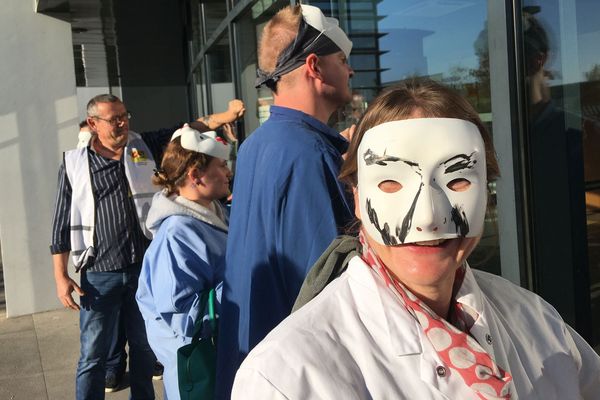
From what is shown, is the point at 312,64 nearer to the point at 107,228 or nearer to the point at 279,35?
the point at 279,35

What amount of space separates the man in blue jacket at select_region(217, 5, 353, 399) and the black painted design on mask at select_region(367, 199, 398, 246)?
528 mm

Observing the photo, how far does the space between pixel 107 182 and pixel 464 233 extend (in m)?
3.26

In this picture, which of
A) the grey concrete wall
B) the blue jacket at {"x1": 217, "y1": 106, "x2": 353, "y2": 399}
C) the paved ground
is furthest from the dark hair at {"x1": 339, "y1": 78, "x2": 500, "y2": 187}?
the grey concrete wall

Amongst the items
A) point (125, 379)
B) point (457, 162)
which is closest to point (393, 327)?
point (457, 162)

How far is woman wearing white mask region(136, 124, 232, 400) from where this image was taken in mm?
2826

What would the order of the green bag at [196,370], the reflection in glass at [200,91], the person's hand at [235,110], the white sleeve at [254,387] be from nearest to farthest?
the white sleeve at [254,387] → the green bag at [196,370] → the person's hand at [235,110] → the reflection in glass at [200,91]

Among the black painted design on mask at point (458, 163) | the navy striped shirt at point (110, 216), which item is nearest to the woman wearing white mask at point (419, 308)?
the black painted design on mask at point (458, 163)

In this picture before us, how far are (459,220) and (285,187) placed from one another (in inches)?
29.4

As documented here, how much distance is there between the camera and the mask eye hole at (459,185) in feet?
4.18

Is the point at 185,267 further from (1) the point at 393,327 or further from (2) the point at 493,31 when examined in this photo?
(1) the point at 393,327

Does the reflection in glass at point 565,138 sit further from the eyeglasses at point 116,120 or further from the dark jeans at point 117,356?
the dark jeans at point 117,356

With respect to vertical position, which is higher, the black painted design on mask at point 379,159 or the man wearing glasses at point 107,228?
the black painted design on mask at point 379,159

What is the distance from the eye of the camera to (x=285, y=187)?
6.32 feet

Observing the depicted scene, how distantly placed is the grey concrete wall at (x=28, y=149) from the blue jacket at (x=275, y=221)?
6085 mm
